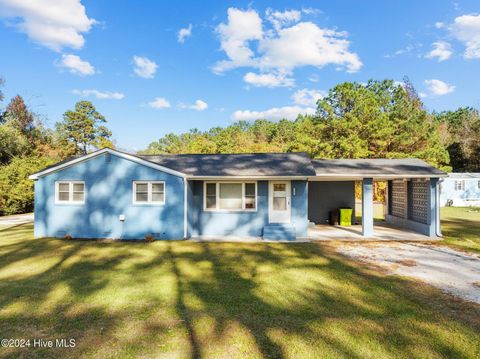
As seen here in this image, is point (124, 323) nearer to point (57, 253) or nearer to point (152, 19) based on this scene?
point (57, 253)

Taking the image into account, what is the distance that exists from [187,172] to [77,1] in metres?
10.7

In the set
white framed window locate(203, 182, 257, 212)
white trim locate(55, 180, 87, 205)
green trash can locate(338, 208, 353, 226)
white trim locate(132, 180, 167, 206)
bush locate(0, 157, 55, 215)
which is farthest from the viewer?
bush locate(0, 157, 55, 215)

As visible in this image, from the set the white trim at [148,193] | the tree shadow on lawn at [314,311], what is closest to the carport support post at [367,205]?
the tree shadow on lawn at [314,311]

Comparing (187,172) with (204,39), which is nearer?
(187,172)

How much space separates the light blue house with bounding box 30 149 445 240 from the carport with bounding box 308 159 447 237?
0.06m

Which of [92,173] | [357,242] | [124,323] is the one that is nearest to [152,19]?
[92,173]

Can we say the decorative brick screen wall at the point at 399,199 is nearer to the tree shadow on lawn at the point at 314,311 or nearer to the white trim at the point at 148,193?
the tree shadow on lawn at the point at 314,311

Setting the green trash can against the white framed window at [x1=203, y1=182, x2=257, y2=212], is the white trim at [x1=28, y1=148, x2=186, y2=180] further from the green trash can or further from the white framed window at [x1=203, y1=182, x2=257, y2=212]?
the green trash can

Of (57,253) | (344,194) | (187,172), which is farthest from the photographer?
(344,194)

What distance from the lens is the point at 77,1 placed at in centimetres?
1528

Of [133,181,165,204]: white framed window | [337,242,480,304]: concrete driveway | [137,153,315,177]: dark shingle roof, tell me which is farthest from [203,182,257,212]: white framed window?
[337,242,480,304]: concrete driveway

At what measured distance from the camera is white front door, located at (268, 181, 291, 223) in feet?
41.4

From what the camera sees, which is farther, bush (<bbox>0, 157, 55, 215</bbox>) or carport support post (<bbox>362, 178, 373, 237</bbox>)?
bush (<bbox>0, 157, 55, 215</bbox>)

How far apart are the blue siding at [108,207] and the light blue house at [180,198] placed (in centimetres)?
4
